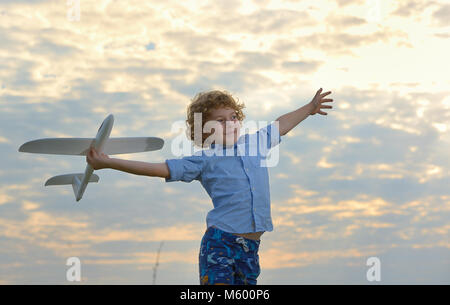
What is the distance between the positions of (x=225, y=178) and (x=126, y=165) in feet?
3.19

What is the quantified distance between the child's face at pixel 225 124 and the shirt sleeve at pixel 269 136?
0.35m

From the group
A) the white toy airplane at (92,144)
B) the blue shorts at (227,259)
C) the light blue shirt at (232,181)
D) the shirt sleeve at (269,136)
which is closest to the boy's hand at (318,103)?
the shirt sleeve at (269,136)

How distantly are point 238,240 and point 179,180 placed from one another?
30.9 inches

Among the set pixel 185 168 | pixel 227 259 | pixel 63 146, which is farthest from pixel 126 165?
pixel 63 146

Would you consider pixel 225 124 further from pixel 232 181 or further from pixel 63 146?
pixel 63 146

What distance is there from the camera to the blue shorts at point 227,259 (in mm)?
4594

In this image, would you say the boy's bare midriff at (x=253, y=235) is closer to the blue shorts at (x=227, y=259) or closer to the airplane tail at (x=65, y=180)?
the blue shorts at (x=227, y=259)

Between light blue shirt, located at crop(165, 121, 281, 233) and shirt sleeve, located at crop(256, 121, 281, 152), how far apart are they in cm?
22

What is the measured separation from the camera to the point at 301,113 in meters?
5.89

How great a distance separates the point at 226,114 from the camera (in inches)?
203

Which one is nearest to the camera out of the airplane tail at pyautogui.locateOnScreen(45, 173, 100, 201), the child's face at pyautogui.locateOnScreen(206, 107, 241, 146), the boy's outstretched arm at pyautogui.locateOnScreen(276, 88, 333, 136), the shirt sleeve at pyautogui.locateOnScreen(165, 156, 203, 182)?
the shirt sleeve at pyautogui.locateOnScreen(165, 156, 203, 182)

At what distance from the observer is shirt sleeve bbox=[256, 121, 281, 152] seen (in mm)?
5410

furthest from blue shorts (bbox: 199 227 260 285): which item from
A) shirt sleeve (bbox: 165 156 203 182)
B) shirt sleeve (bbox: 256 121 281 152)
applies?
shirt sleeve (bbox: 256 121 281 152)

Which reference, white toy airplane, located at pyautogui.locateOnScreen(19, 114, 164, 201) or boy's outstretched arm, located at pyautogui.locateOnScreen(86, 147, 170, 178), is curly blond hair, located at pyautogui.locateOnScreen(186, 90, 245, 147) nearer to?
boy's outstretched arm, located at pyautogui.locateOnScreen(86, 147, 170, 178)
